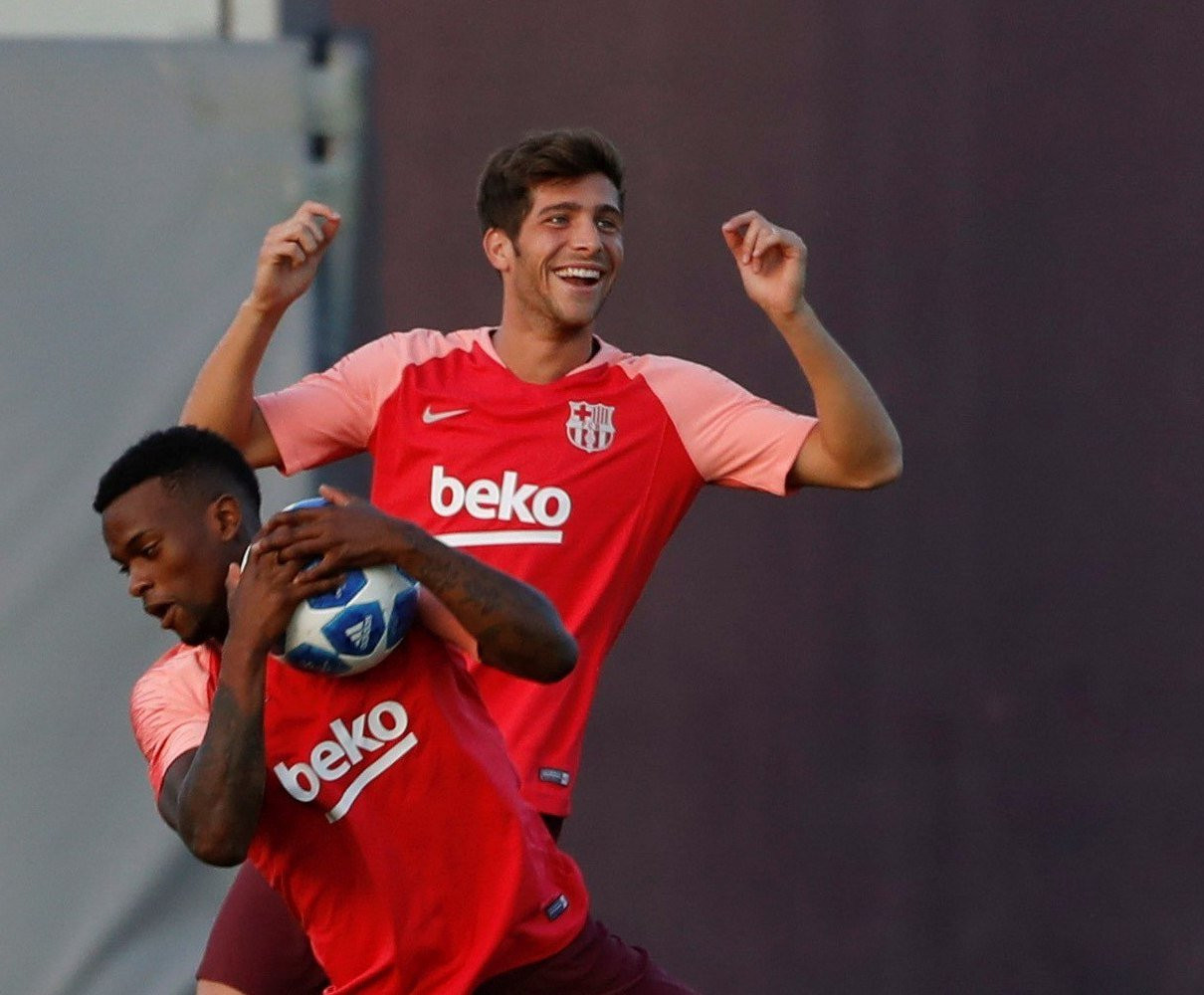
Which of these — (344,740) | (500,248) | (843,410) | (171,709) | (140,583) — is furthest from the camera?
(500,248)

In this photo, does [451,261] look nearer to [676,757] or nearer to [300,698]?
[676,757]

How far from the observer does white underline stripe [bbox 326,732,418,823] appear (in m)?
3.05

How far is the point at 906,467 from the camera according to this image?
5223mm

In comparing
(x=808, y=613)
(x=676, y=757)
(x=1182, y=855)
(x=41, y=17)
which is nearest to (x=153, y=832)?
(x=676, y=757)

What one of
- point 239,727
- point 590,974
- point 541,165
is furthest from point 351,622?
point 541,165

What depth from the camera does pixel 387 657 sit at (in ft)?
10.0

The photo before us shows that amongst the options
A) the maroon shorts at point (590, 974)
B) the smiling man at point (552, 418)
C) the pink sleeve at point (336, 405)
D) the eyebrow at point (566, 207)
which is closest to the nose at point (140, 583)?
the maroon shorts at point (590, 974)

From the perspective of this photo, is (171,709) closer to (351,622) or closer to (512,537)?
(351,622)

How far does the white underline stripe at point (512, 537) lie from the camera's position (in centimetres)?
391

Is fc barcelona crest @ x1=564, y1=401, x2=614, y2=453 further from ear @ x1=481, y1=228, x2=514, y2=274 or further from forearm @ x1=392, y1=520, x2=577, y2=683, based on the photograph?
forearm @ x1=392, y1=520, x2=577, y2=683

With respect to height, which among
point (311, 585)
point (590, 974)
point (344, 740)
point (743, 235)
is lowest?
point (590, 974)

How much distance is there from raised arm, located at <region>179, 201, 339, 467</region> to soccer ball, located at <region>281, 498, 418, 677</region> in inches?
45.7

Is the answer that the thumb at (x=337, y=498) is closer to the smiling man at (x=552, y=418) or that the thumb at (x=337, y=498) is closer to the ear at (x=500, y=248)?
the smiling man at (x=552, y=418)

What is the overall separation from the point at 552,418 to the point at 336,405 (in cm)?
43
